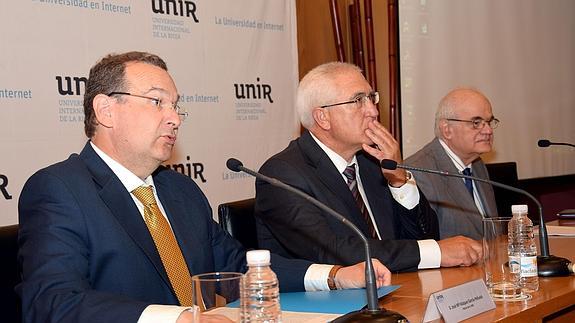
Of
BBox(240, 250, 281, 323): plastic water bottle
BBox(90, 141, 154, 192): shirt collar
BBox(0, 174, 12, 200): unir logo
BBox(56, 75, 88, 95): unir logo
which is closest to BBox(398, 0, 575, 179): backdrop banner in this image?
BBox(56, 75, 88, 95): unir logo

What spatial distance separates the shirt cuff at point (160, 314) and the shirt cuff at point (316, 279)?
72 centimetres

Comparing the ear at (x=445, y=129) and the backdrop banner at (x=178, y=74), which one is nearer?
the backdrop banner at (x=178, y=74)

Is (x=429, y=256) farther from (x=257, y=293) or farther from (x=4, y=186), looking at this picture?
(x=4, y=186)

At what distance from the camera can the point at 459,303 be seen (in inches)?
84.2

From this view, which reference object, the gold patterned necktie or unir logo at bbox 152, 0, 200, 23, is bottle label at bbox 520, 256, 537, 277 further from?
unir logo at bbox 152, 0, 200, 23

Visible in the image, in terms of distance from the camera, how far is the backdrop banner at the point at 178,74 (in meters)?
3.36

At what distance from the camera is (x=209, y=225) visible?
2.77 meters

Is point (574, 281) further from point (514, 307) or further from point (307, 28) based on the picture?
point (307, 28)

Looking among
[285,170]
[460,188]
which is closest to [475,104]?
[460,188]

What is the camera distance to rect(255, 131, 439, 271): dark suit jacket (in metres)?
2.94

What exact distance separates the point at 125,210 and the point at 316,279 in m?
0.60

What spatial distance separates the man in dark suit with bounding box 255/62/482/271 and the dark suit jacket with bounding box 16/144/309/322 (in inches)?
15.8

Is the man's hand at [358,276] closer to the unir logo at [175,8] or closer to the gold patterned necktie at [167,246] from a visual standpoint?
the gold patterned necktie at [167,246]

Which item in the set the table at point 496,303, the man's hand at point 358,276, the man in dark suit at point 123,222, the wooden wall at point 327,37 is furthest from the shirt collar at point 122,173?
the wooden wall at point 327,37
